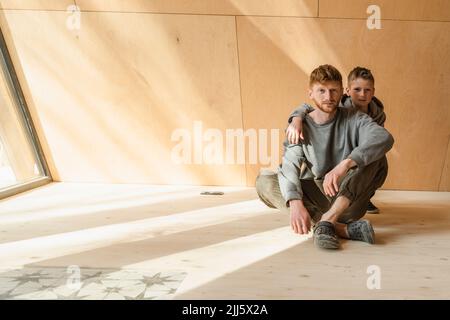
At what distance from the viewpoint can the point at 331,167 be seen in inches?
75.1

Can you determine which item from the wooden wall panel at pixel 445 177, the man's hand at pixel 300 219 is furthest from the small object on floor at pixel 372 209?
the wooden wall panel at pixel 445 177

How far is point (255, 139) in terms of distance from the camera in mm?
3066

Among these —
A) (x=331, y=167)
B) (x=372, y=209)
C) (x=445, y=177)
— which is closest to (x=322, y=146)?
(x=331, y=167)

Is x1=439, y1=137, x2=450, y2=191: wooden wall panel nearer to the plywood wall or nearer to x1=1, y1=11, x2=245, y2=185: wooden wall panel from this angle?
the plywood wall

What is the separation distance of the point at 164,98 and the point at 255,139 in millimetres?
779

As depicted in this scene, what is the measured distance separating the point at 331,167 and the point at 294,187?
0.23 meters

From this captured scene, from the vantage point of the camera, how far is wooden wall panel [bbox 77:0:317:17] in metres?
2.54

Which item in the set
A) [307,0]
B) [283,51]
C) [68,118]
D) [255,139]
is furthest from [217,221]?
[68,118]

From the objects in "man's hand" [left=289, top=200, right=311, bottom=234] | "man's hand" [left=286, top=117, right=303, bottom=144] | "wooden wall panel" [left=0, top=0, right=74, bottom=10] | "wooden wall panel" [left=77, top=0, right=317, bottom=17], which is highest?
"wooden wall panel" [left=0, top=0, right=74, bottom=10]

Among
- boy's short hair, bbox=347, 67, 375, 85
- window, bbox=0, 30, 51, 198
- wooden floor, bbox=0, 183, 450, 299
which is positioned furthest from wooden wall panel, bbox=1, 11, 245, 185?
boy's short hair, bbox=347, 67, 375, 85

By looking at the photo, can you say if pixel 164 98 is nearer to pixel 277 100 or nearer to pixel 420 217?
pixel 277 100

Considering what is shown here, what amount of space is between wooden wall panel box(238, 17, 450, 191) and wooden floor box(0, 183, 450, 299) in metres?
0.41

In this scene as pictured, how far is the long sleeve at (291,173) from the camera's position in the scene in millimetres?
1830

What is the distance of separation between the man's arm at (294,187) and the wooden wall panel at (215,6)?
1.11 m
